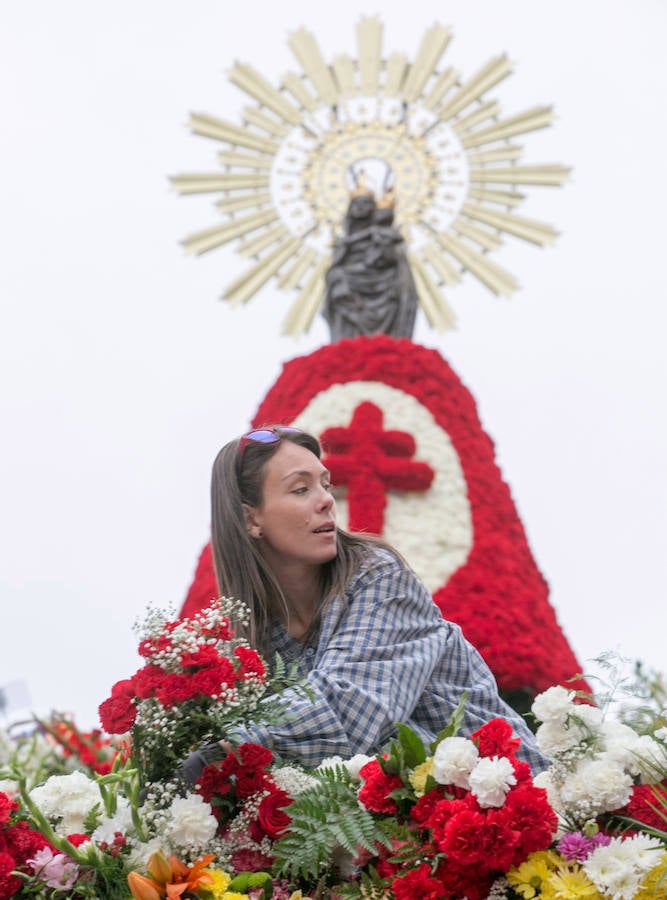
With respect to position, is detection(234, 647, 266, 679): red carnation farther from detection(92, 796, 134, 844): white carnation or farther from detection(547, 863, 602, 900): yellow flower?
detection(547, 863, 602, 900): yellow flower

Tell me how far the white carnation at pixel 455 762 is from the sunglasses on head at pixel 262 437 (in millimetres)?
987

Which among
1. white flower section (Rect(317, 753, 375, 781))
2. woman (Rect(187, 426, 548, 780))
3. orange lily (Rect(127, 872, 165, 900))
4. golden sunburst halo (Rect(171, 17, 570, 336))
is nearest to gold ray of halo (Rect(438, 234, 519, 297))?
golden sunburst halo (Rect(171, 17, 570, 336))

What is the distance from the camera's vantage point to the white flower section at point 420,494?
546 centimetres

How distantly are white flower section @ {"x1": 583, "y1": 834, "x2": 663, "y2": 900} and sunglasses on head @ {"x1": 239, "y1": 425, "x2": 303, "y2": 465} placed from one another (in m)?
1.21

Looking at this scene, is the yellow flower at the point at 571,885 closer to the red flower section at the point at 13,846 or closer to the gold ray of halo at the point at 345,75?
the red flower section at the point at 13,846

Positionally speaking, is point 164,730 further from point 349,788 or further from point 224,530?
point 224,530

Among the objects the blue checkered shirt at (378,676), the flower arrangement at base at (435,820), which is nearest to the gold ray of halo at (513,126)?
the blue checkered shirt at (378,676)

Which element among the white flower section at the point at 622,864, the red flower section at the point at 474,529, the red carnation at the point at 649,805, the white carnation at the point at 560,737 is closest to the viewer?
the white flower section at the point at 622,864

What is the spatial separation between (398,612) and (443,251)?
238 inches

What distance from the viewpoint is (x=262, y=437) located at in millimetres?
2602

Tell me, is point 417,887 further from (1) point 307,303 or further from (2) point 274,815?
(1) point 307,303

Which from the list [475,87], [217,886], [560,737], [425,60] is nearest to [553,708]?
[560,737]

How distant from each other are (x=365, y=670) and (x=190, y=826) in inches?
18.4

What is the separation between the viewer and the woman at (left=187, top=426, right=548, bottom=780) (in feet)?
6.80
